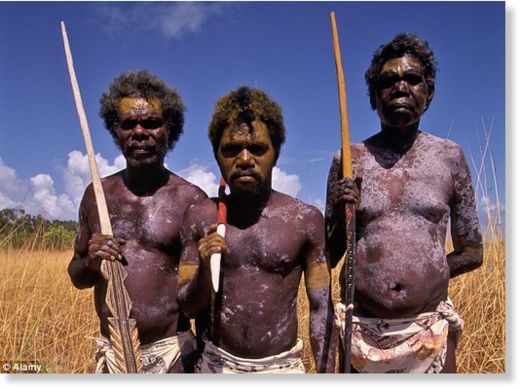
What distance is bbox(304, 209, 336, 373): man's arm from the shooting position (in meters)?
2.13

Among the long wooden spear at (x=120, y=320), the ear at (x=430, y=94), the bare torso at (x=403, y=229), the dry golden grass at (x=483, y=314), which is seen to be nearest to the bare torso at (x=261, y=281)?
the bare torso at (x=403, y=229)

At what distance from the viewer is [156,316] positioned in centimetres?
229

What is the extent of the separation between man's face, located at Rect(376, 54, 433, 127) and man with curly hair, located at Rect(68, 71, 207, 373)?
855 mm

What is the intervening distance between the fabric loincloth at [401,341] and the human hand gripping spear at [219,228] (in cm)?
55

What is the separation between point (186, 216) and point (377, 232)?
753 millimetres

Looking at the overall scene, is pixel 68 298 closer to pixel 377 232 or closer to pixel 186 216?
pixel 186 216

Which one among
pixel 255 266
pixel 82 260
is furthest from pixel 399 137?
pixel 82 260

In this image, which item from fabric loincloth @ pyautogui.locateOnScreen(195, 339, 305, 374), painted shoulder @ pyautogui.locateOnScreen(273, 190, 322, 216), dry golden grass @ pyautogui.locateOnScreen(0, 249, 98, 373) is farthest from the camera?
dry golden grass @ pyautogui.locateOnScreen(0, 249, 98, 373)

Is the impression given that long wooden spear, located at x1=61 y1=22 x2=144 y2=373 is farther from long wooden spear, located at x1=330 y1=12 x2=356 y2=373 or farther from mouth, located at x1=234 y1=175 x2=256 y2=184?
long wooden spear, located at x1=330 y1=12 x2=356 y2=373

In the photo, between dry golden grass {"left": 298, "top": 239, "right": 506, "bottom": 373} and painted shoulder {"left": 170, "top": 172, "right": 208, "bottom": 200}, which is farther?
dry golden grass {"left": 298, "top": 239, "right": 506, "bottom": 373}

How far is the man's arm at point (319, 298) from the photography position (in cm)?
213

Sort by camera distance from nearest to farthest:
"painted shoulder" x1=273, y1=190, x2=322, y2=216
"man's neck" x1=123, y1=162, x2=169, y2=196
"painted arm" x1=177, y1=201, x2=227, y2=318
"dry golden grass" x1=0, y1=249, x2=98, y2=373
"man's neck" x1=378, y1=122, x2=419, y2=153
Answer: "painted arm" x1=177, y1=201, x2=227, y2=318, "painted shoulder" x1=273, y1=190, x2=322, y2=216, "man's neck" x1=378, y1=122, x2=419, y2=153, "man's neck" x1=123, y1=162, x2=169, y2=196, "dry golden grass" x1=0, y1=249, x2=98, y2=373

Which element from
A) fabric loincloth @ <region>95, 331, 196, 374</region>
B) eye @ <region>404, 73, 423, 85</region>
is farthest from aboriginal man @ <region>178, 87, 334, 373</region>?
eye @ <region>404, 73, 423, 85</region>

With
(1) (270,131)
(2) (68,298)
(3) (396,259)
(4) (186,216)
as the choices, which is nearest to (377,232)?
(3) (396,259)
